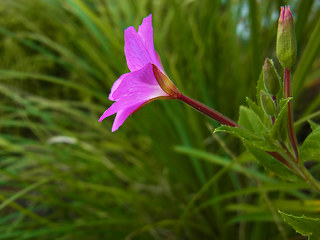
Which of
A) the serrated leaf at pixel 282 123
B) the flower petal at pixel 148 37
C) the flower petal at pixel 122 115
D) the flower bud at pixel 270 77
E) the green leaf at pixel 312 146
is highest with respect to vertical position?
the flower petal at pixel 148 37

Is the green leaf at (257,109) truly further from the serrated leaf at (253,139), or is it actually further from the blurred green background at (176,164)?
the blurred green background at (176,164)

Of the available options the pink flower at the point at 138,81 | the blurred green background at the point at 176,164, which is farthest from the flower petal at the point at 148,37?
the blurred green background at the point at 176,164

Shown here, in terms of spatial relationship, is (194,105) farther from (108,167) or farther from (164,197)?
(164,197)

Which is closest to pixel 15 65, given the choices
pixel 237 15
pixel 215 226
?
pixel 237 15

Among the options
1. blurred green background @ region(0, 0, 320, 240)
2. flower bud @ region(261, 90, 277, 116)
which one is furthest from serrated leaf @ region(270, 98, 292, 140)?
blurred green background @ region(0, 0, 320, 240)

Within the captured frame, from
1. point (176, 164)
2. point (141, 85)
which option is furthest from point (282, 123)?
point (176, 164)

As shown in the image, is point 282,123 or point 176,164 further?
point 176,164

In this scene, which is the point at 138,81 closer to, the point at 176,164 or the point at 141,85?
the point at 141,85
